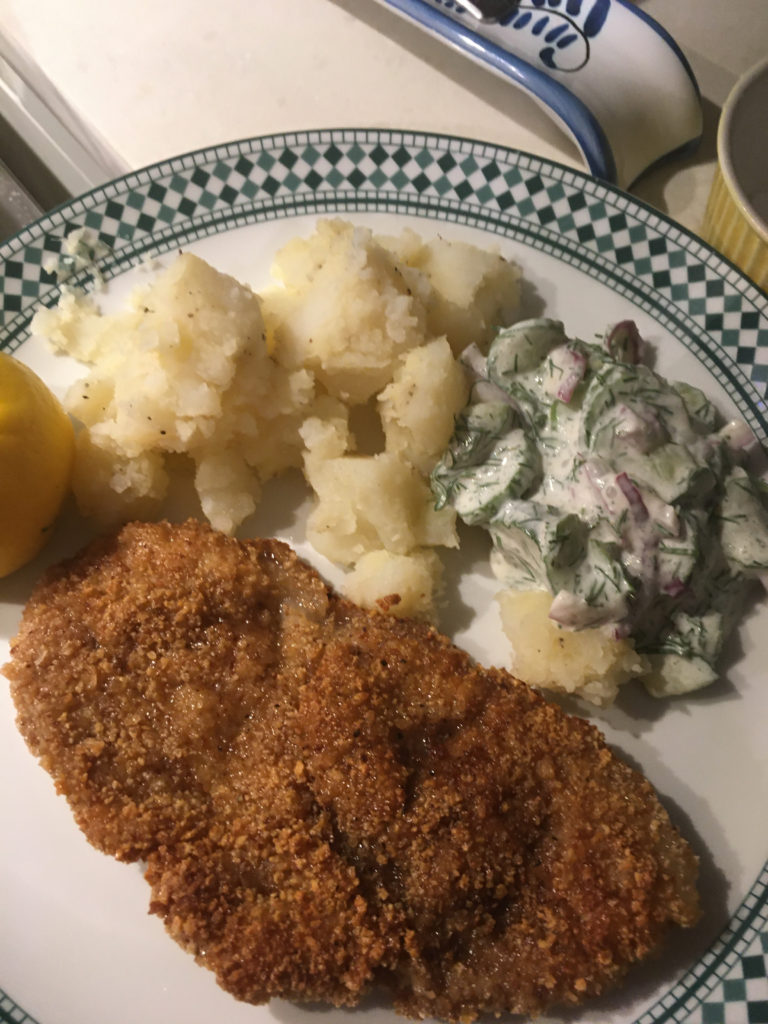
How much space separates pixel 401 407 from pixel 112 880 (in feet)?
4.42

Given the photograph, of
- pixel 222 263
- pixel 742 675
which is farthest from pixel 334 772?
pixel 222 263

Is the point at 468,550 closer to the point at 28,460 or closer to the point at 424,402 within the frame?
the point at 424,402

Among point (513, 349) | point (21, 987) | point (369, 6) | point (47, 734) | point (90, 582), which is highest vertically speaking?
point (369, 6)

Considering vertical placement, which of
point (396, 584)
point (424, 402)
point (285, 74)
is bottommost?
point (396, 584)

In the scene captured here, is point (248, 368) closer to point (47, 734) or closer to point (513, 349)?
point (513, 349)

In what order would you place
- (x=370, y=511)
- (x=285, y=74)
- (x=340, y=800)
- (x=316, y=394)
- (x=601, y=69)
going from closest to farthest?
1. (x=340, y=800)
2. (x=370, y=511)
3. (x=316, y=394)
4. (x=601, y=69)
5. (x=285, y=74)

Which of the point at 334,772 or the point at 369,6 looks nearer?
the point at 334,772

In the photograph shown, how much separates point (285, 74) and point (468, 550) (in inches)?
74.8

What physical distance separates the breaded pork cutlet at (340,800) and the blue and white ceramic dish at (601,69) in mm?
1715

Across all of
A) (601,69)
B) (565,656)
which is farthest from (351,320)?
(601,69)

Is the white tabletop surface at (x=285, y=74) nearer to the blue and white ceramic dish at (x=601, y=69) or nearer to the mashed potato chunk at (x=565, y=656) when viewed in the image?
the blue and white ceramic dish at (x=601, y=69)

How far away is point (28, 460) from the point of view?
6.29 feet

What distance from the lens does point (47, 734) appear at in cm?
182

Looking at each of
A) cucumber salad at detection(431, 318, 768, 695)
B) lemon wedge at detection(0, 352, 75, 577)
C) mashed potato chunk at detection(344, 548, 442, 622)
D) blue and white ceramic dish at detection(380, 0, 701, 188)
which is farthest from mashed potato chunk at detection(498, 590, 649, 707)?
blue and white ceramic dish at detection(380, 0, 701, 188)
